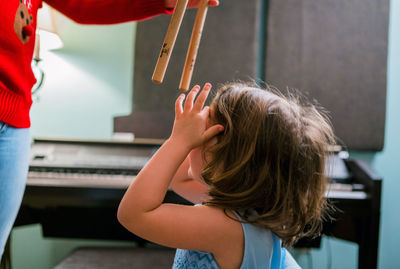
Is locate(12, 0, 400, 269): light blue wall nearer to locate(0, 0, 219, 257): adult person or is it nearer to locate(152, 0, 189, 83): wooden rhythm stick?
locate(0, 0, 219, 257): adult person

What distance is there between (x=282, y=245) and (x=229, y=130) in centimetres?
29

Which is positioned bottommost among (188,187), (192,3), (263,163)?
(188,187)

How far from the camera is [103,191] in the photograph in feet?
3.99

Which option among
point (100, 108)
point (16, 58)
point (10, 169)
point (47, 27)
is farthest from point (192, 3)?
point (100, 108)

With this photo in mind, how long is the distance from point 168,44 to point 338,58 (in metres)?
1.61

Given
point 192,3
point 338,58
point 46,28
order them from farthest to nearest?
1. point 338,58
2. point 46,28
3. point 192,3

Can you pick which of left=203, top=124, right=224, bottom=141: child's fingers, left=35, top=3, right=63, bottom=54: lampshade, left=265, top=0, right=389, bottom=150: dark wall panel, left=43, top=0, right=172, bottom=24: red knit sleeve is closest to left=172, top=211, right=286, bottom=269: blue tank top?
left=203, top=124, right=224, bottom=141: child's fingers

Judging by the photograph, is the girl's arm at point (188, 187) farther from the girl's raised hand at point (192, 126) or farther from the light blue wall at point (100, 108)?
the light blue wall at point (100, 108)

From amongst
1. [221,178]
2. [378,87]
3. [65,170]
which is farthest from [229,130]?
[378,87]

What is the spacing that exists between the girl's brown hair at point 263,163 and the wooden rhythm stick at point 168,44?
6.9 inches

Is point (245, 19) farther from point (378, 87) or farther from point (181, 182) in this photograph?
point (181, 182)

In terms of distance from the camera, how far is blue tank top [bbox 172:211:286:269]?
1.88 feet

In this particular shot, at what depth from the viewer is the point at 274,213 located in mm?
607

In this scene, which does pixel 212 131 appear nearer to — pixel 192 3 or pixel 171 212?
pixel 171 212
